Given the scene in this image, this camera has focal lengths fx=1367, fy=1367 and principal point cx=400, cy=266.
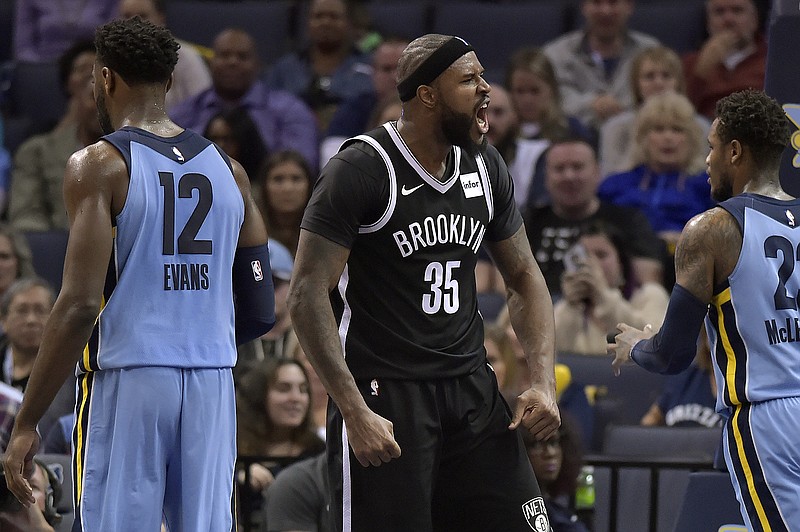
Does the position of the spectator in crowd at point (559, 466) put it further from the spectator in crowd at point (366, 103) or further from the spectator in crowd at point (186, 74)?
the spectator in crowd at point (186, 74)

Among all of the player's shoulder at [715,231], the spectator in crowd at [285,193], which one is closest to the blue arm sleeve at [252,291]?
the player's shoulder at [715,231]

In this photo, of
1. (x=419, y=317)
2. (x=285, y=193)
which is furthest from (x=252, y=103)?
(x=419, y=317)

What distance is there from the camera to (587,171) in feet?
29.2

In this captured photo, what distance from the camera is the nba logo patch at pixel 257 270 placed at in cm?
450

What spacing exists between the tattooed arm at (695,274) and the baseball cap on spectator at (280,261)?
3989 mm

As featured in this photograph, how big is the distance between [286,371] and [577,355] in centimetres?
204

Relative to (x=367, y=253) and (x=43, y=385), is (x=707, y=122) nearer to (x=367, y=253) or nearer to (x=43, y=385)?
(x=367, y=253)

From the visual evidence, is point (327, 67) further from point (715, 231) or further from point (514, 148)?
point (715, 231)

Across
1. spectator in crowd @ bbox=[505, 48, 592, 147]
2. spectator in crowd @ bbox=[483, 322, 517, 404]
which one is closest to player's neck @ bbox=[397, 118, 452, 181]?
spectator in crowd @ bbox=[483, 322, 517, 404]

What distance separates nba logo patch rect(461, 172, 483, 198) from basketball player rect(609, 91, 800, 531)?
0.73 m

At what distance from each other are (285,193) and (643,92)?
2.86m

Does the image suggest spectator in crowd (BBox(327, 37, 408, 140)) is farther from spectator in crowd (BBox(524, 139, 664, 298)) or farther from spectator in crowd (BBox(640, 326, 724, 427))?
spectator in crowd (BBox(640, 326, 724, 427))

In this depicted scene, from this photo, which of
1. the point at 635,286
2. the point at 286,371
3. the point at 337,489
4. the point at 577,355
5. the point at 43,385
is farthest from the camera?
the point at 635,286

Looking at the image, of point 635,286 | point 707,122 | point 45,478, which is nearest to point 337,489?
point 45,478
